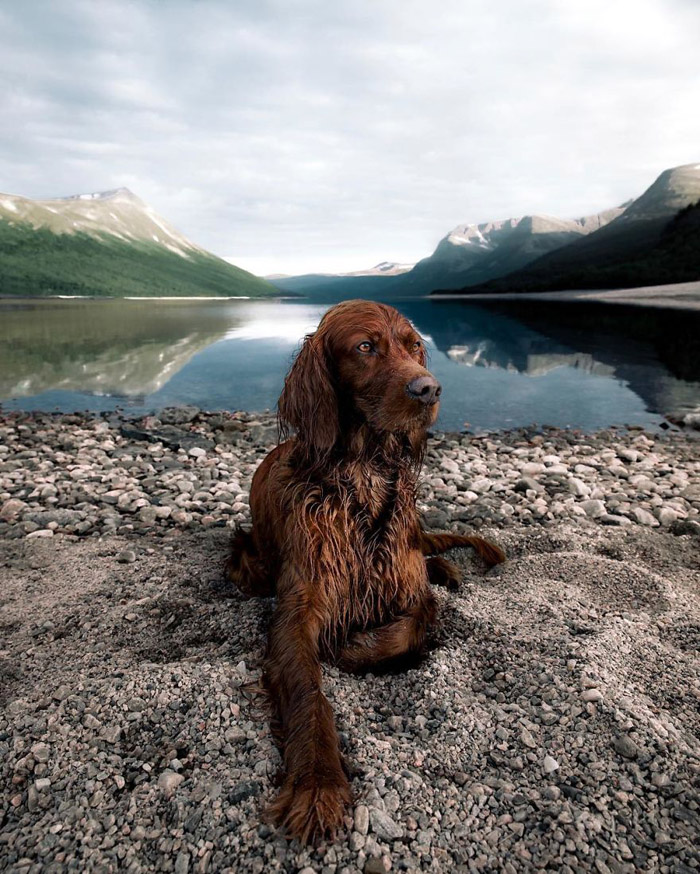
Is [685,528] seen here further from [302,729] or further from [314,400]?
[302,729]

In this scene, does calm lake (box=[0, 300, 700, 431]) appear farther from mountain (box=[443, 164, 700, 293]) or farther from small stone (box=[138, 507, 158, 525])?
mountain (box=[443, 164, 700, 293])

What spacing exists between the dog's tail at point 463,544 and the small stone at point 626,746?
2.25m

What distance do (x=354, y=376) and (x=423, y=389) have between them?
0.50m

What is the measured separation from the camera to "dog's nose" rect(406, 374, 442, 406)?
301 centimetres

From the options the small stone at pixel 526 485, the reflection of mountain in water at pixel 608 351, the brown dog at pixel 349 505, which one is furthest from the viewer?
the reflection of mountain in water at pixel 608 351

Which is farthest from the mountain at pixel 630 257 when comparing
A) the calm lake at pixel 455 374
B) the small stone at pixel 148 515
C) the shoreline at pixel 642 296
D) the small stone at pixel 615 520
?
the small stone at pixel 148 515

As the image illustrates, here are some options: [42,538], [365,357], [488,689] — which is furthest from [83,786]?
[42,538]

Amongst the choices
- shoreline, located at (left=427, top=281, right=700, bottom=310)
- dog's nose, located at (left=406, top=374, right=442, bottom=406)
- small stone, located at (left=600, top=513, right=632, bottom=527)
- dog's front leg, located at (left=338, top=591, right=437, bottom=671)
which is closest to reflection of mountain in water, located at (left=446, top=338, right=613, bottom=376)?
small stone, located at (left=600, top=513, right=632, bottom=527)

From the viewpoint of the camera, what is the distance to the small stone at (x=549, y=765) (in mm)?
2750

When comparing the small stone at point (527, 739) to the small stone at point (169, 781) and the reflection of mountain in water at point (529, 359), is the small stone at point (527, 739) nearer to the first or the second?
the small stone at point (169, 781)

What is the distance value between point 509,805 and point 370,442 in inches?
79.5

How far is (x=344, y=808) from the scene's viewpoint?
98.8 inches

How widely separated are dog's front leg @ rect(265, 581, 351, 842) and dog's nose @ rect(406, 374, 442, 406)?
138 cm

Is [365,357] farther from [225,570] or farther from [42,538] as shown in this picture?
[42,538]
